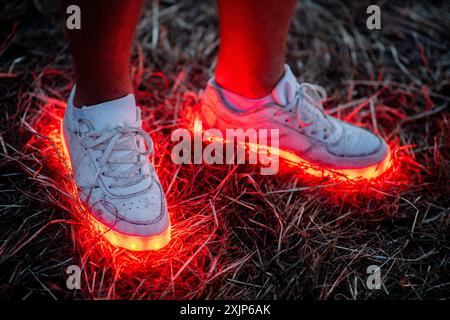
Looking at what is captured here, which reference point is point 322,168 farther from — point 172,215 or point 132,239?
point 132,239

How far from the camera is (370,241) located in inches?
45.3

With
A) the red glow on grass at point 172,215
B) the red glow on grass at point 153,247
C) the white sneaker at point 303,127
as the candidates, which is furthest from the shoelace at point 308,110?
the red glow on grass at point 153,247

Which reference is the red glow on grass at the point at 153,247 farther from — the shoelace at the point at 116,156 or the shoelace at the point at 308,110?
the shoelace at the point at 308,110

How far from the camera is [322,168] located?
1.30 m

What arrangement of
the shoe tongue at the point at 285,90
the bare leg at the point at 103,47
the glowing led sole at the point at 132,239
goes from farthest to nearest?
1. the shoe tongue at the point at 285,90
2. the glowing led sole at the point at 132,239
3. the bare leg at the point at 103,47

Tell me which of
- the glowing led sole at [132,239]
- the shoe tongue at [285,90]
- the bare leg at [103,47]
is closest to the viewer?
the bare leg at [103,47]

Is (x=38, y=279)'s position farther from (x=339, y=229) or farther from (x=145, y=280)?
(x=339, y=229)

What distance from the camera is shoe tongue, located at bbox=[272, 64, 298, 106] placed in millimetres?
1199

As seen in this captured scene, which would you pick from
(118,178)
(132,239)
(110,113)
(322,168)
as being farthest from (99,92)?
(322,168)

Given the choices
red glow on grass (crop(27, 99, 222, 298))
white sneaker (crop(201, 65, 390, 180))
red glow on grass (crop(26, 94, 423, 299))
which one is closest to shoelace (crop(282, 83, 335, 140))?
white sneaker (crop(201, 65, 390, 180))

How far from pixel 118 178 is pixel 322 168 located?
54cm

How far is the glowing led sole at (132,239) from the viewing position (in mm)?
1040

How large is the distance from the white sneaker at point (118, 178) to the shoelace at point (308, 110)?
0.39m

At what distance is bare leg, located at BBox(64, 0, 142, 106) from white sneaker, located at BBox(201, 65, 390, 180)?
279 mm
